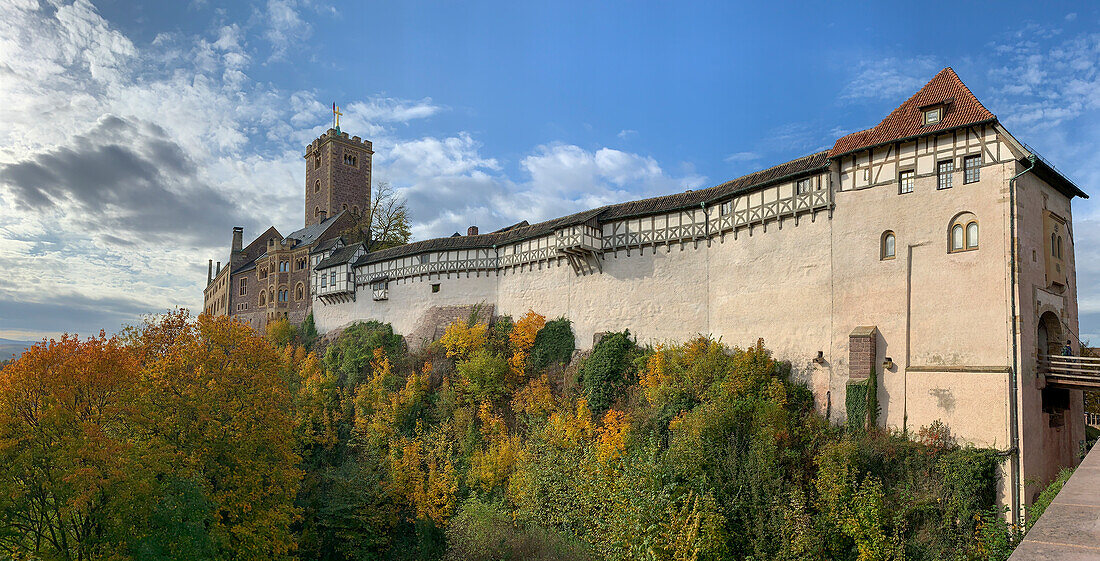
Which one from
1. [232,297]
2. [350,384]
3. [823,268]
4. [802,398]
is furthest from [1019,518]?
[232,297]

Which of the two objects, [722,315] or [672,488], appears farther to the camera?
[722,315]

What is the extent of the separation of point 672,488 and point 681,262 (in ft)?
41.1

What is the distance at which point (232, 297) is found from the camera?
→ 205ft

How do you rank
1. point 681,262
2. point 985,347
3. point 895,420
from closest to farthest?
point 985,347 < point 895,420 < point 681,262

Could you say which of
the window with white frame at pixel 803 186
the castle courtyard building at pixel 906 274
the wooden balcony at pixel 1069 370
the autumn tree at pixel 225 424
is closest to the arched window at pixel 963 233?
the castle courtyard building at pixel 906 274

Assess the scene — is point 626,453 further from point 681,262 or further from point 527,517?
point 681,262

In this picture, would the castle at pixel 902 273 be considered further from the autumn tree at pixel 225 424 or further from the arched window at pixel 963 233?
the autumn tree at pixel 225 424

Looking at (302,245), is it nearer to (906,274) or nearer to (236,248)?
(236,248)

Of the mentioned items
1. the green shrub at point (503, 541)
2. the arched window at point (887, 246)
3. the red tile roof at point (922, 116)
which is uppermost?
the red tile roof at point (922, 116)

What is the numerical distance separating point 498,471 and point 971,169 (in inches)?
871

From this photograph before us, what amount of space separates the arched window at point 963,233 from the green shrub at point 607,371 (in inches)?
560

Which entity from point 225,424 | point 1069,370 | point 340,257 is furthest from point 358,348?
point 1069,370

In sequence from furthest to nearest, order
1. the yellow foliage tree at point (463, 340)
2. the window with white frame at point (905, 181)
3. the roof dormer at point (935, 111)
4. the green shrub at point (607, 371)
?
the yellow foliage tree at point (463, 340) → the green shrub at point (607, 371) → the window with white frame at point (905, 181) → the roof dormer at point (935, 111)

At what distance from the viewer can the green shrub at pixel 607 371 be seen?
3098 cm
